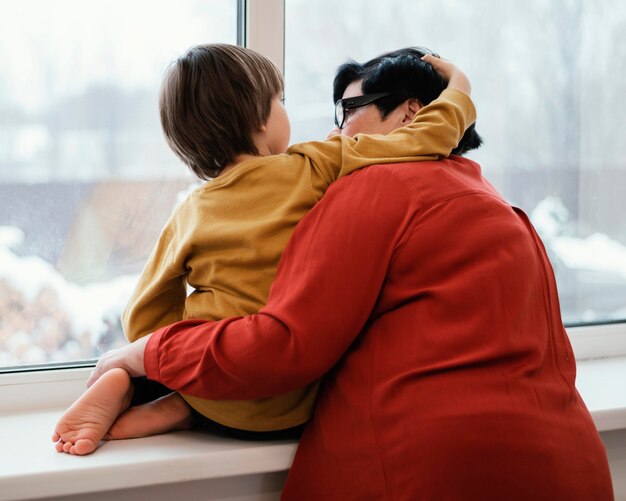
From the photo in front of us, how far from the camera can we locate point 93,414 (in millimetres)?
1179

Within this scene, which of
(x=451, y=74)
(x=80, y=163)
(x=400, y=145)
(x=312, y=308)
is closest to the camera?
(x=312, y=308)

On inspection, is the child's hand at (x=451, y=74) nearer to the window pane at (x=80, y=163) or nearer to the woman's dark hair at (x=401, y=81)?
the woman's dark hair at (x=401, y=81)

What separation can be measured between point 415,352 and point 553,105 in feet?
3.66

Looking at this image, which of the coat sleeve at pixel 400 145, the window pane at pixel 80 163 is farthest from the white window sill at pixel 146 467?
the coat sleeve at pixel 400 145

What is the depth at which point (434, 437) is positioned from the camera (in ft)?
3.31

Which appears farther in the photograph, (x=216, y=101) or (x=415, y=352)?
(x=216, y=101)

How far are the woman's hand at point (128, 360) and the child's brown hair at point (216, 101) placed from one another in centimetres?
31

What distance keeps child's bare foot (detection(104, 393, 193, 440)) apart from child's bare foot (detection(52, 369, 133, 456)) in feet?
0.10

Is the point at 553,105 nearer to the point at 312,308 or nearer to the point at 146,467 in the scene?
the point at 312,308

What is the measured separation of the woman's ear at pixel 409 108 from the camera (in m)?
1.33

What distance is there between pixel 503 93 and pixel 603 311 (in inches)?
24.1

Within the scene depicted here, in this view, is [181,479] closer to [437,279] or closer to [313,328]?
[313,328]

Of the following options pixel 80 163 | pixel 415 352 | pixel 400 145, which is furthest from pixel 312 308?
pixel 80 163

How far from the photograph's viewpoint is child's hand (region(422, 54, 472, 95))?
4.16 feet
